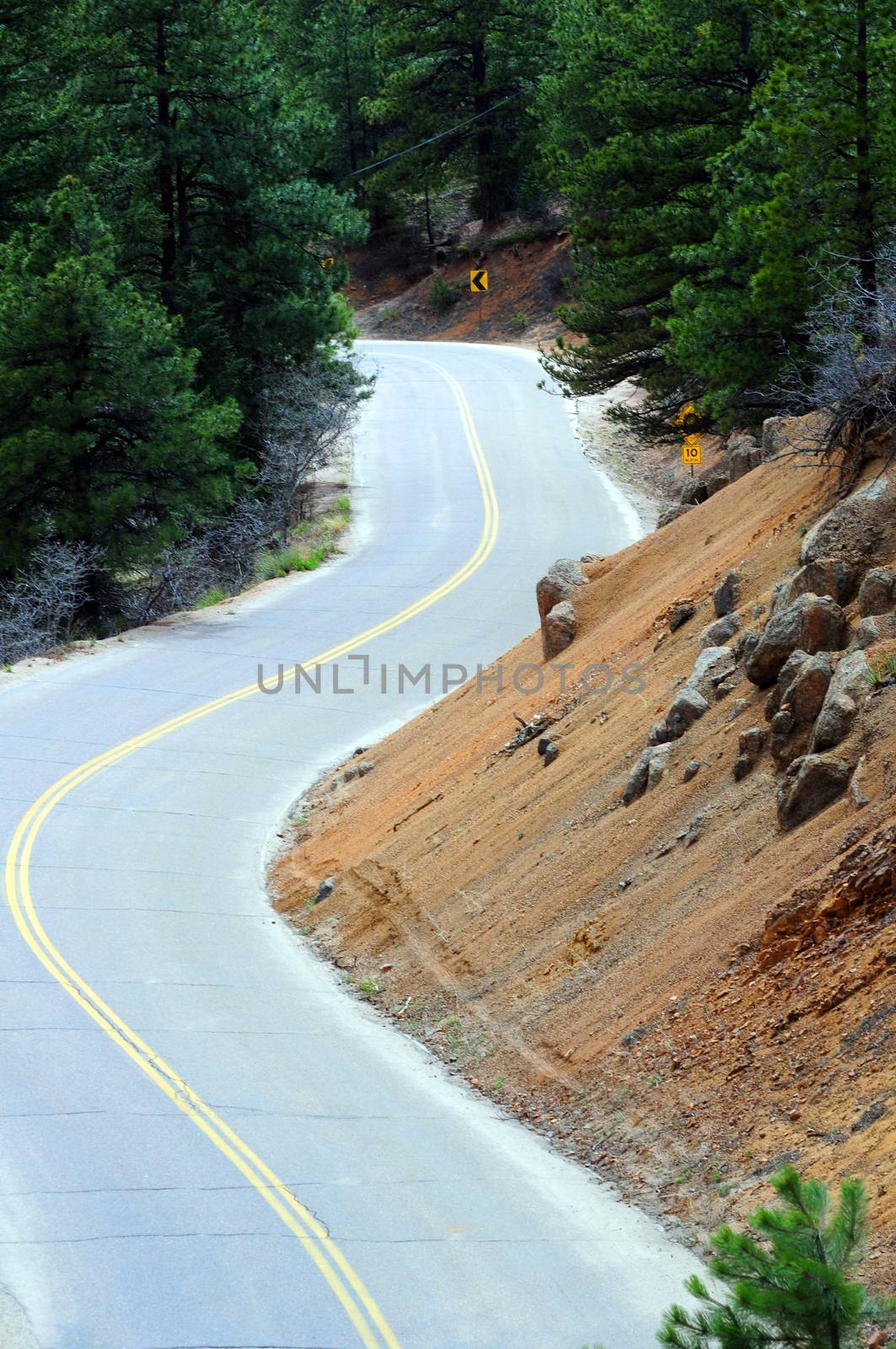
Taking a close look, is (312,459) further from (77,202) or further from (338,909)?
(338,909)

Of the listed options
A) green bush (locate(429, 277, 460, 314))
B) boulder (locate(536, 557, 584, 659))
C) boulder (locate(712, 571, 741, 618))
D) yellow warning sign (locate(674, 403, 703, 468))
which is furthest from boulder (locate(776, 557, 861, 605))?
green bush (locate(429, 277, 460, 314))

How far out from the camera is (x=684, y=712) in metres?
13.1

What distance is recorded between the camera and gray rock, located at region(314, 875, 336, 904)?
15.7 metres

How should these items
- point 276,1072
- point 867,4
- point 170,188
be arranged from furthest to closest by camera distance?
point 170,188
point 867,4
point 276,1072

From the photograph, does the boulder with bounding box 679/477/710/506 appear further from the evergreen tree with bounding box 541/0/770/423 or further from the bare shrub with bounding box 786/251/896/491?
the bare shrub with bounding box 786/251/896/491

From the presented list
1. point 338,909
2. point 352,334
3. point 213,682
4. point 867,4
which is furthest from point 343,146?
point 338,909

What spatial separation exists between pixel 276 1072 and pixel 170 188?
30.5 meters

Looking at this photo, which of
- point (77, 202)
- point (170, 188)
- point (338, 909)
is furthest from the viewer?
point (170, 188)

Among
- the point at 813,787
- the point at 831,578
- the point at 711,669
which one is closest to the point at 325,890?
the point at 711,669

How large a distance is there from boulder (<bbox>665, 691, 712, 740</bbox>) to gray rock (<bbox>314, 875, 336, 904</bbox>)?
4394mm

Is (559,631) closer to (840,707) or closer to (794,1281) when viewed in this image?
(840,707)

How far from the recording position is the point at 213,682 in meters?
25.3

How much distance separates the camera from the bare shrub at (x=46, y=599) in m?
28.9

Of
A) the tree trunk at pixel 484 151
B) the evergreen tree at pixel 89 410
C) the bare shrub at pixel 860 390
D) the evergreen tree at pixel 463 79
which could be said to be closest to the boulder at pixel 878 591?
the bare shrub at pixel 860 390
